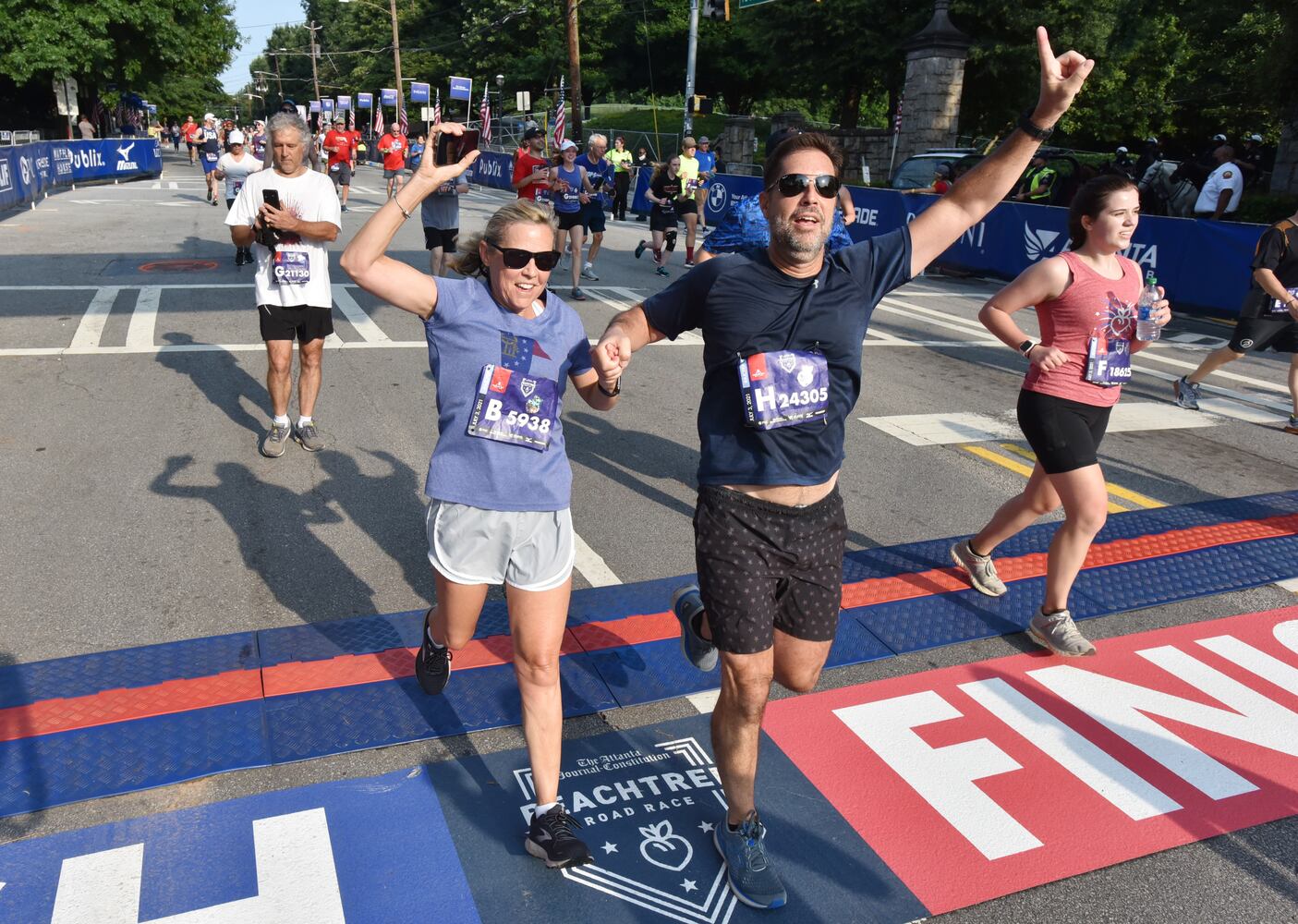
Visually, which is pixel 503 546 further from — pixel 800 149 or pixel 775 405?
pixel 800 149

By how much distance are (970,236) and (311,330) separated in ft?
43.3

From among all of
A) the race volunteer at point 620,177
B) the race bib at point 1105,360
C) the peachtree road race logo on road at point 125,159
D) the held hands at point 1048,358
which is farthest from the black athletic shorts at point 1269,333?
the peachtree road race logo on road at point 125,159

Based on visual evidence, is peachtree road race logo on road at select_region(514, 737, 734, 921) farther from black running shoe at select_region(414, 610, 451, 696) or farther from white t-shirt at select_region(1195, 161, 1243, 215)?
white t-shirt at select_region(1195, 161, 1243, 215)

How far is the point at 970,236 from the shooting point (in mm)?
16516

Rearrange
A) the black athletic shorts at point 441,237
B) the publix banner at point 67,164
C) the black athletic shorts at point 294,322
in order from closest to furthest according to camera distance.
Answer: the black athletic shorts at point 294,322 → the black athletic shorts at point 441,237 → the publix banner at point 67,164

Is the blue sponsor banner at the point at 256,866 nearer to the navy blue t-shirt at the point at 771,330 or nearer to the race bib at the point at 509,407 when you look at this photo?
the race bib at the point at 509,407

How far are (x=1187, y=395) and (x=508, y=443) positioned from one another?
7954 mm

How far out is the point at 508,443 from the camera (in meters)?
2.88

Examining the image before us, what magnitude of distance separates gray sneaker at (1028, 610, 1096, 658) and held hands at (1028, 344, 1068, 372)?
1084mm

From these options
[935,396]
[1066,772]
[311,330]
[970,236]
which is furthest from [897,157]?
[1066,772]

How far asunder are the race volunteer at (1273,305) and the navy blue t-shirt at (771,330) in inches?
232

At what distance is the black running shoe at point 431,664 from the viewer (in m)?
3.54

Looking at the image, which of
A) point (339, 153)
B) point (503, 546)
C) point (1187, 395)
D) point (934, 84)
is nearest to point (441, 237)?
point (1187, 395)

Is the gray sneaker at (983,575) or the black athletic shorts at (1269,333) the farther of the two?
the black athletic shorts at (1269,333)
